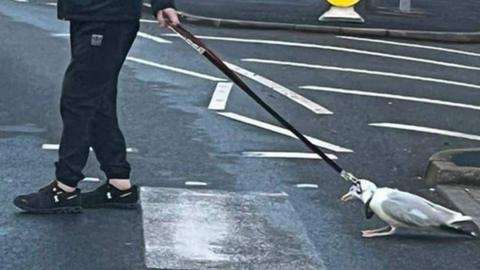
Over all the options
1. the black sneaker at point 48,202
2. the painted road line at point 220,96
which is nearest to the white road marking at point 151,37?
the painted road line at point 220,96

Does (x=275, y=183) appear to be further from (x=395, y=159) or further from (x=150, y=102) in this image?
(x=150, y=102)

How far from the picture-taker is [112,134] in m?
7.01

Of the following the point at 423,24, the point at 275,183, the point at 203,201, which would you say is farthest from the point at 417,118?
the point at 423,24

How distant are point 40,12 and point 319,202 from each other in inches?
472

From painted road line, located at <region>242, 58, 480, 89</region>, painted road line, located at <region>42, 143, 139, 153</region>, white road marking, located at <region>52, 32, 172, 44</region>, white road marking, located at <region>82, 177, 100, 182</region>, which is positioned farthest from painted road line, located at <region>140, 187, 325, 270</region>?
white road marking, located at <region>52, 32, 172, 44</region>

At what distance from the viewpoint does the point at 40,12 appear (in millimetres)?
18766

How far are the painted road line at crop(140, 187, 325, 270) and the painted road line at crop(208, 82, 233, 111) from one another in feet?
10.9

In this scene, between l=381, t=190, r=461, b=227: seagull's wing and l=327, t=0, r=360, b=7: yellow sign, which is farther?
l=327, t=0, r=360, b=7: yellow sign

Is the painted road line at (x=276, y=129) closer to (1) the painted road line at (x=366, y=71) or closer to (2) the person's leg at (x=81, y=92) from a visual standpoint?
(2) the person's leg at (x=81, y=92)

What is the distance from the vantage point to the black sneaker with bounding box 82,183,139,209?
704 centimetres

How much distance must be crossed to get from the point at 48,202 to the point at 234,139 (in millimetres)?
2890

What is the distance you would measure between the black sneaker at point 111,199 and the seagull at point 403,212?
4.31 ft

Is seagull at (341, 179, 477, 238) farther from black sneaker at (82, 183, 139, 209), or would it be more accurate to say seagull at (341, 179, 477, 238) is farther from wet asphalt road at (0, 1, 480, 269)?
black sneaker at (82, 183, 139, 209)

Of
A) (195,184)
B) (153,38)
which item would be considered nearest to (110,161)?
(195,184)
